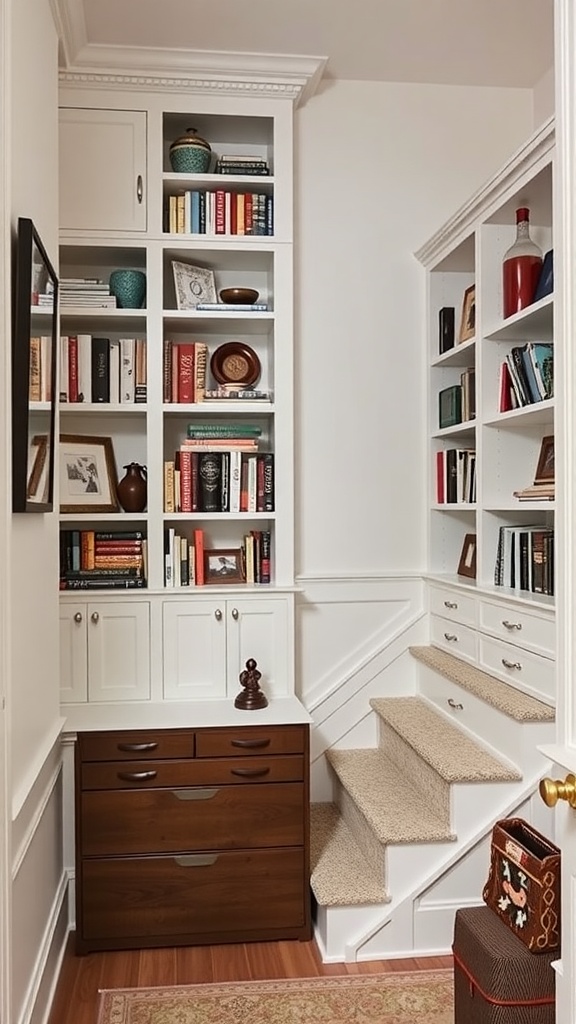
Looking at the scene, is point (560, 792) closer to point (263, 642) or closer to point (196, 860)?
point (196, 860)

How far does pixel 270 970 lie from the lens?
8.55ft

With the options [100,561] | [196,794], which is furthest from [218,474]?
[196,794]

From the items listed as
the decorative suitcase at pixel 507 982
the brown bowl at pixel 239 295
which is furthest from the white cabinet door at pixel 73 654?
the decorative suitcase at pixel 507 982

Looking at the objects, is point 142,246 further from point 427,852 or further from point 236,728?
point 427,852

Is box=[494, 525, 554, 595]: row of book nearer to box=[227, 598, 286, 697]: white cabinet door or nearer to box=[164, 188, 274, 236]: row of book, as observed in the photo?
box=[227, 598, 286, 697]: white cabinet door

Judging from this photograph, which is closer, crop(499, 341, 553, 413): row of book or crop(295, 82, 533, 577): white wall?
crop(499, 341, 553, 413): row of book

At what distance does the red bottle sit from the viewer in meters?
2.78

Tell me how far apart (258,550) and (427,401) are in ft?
3.09

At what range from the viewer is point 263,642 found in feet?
10.4

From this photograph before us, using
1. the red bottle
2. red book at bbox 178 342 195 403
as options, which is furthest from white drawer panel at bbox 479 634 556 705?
red book at bbox 178 342 195 403

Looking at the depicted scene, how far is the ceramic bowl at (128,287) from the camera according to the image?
3.19 metres

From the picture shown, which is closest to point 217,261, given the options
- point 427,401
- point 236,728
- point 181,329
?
point 181,329

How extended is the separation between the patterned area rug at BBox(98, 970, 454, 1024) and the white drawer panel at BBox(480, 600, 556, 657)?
40.6 inches

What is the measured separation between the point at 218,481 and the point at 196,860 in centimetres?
132
